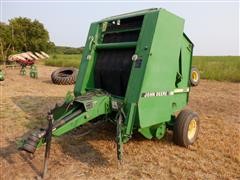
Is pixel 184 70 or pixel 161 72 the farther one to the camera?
pixel 184 70

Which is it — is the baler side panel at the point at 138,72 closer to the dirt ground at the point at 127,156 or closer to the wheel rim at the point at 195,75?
the dirt ground at the point at 127,156

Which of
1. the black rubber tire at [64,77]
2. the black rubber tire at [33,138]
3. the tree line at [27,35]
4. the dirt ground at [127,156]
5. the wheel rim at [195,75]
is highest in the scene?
the tree line at [27,35]

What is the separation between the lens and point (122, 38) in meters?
4.61

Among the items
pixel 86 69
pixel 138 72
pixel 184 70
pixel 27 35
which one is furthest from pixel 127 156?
pixel 27 35

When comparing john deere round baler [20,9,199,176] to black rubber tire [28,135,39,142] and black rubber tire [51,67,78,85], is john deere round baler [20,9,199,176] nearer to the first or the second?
black rubber tire [28,135,39,142]

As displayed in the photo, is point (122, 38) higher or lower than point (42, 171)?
higher

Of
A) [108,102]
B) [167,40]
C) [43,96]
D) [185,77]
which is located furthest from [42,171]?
[43,96]

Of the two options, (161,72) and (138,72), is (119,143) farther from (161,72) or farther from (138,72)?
(161,72)

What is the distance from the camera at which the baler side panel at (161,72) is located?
375 centimetres

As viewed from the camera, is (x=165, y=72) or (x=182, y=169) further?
(x=165, y=72)

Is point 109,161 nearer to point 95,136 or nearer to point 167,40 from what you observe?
point 95,136

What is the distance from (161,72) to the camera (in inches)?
155

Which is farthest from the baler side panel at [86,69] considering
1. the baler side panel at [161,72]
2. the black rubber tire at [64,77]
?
the black rubber tire at [64,77]

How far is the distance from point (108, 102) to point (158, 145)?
1.12m
